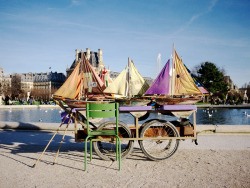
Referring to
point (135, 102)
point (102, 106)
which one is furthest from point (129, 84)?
point (102, 106)

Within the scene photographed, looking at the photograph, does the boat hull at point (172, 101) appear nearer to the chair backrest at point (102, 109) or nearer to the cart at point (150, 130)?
the cart at point (150, 130)

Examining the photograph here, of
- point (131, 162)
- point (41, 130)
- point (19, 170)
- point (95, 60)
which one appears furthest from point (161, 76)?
point (95, 60)

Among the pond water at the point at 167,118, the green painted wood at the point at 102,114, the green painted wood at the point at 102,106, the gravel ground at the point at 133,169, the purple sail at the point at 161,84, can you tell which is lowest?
the pond water at the point at 167,118

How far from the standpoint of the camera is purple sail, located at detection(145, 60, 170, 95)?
260 inches

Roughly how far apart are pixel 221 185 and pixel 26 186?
321 cm

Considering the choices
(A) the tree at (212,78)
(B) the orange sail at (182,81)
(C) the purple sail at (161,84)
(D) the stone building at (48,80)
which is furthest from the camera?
(D) the stone building at (48,80)

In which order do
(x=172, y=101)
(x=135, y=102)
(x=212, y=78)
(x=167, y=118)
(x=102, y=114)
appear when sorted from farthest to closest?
(x=212, y=78)
(x=167, y=118)
(x=172, y=101)
(x=135, y=102)
(x=102, y=114)

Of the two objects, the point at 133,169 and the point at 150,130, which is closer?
the point at 133,169

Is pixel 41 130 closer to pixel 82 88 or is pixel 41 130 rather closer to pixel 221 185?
pixel 82 88

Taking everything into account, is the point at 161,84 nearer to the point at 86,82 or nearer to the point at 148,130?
the point at 148,130

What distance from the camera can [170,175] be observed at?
14.4 ft

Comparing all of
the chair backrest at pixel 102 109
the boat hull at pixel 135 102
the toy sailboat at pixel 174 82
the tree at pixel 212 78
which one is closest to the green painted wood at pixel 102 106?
the chair backrest at pixel 102 109

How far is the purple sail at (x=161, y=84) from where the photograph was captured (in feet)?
21.7

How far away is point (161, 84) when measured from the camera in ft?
21.9
